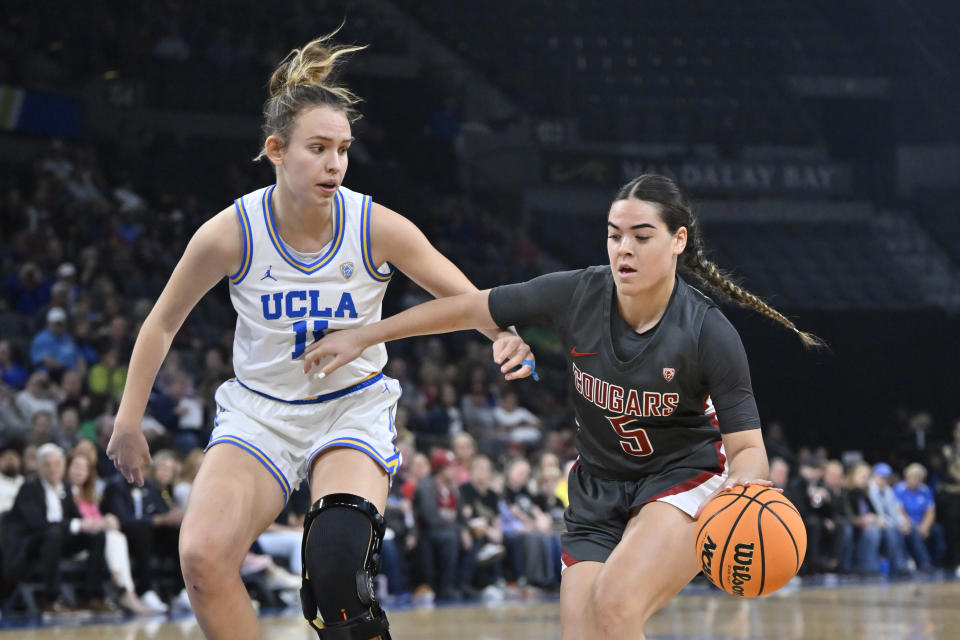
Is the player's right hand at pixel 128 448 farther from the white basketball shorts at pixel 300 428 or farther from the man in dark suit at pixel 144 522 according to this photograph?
the man in dark suit at pixel 144 522

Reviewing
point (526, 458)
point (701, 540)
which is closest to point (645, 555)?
point (701, 540)

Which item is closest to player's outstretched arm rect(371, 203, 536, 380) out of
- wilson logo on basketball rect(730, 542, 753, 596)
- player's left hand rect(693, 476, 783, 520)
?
player's left hand rect(693, 476, 783, 520)

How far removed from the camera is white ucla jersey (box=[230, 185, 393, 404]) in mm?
4008

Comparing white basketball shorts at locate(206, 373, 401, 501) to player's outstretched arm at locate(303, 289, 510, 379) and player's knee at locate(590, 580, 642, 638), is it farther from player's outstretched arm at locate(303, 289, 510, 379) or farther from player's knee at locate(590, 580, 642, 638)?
player's knee at locate(590, 580, 642, 638)

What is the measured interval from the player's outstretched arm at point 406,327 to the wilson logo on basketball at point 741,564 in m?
0.88

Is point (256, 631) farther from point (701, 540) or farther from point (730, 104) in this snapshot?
point (730, 104)

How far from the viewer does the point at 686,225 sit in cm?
393

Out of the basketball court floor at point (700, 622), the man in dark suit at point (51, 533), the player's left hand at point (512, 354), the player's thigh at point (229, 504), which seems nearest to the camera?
the player's thigh at point (229, 504)

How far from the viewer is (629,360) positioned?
12.6ft

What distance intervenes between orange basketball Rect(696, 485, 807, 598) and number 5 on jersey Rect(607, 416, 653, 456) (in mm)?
341

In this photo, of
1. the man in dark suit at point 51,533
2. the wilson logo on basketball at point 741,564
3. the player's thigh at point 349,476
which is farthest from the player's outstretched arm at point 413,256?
the man in dark suit at point 51,533

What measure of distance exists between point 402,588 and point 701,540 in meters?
6.96

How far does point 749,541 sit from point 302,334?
1500 mm

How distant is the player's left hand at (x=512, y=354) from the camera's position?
3943 mm
